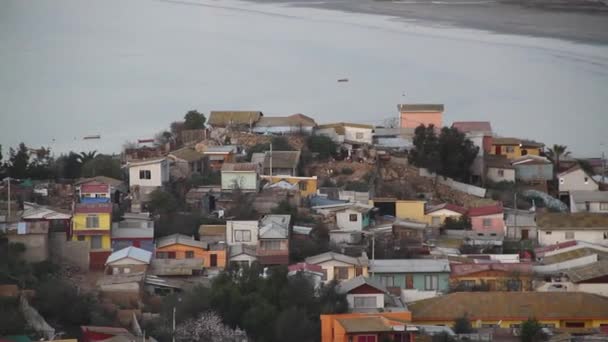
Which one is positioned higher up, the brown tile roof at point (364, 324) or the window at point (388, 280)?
the window at point (388, 280)

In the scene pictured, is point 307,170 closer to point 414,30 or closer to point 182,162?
point 182,162

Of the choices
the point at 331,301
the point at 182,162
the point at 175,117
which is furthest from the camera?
the point at 175,117

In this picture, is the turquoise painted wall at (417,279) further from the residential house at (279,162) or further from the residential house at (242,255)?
the residential house at (279,162)

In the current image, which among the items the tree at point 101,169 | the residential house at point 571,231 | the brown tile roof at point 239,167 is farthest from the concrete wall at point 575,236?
the tree at point 101,169

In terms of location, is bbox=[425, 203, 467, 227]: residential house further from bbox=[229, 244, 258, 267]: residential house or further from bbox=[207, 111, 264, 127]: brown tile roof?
bbox=[207, 111, 264, 127]: brown tile roof

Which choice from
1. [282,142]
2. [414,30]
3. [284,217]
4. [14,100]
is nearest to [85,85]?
[14,100]

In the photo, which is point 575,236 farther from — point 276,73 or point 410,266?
point 276,73

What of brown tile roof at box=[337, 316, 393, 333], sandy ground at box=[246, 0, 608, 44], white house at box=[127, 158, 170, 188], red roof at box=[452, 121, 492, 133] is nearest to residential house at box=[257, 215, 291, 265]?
white house at box=[127, 158, 170, 188]
